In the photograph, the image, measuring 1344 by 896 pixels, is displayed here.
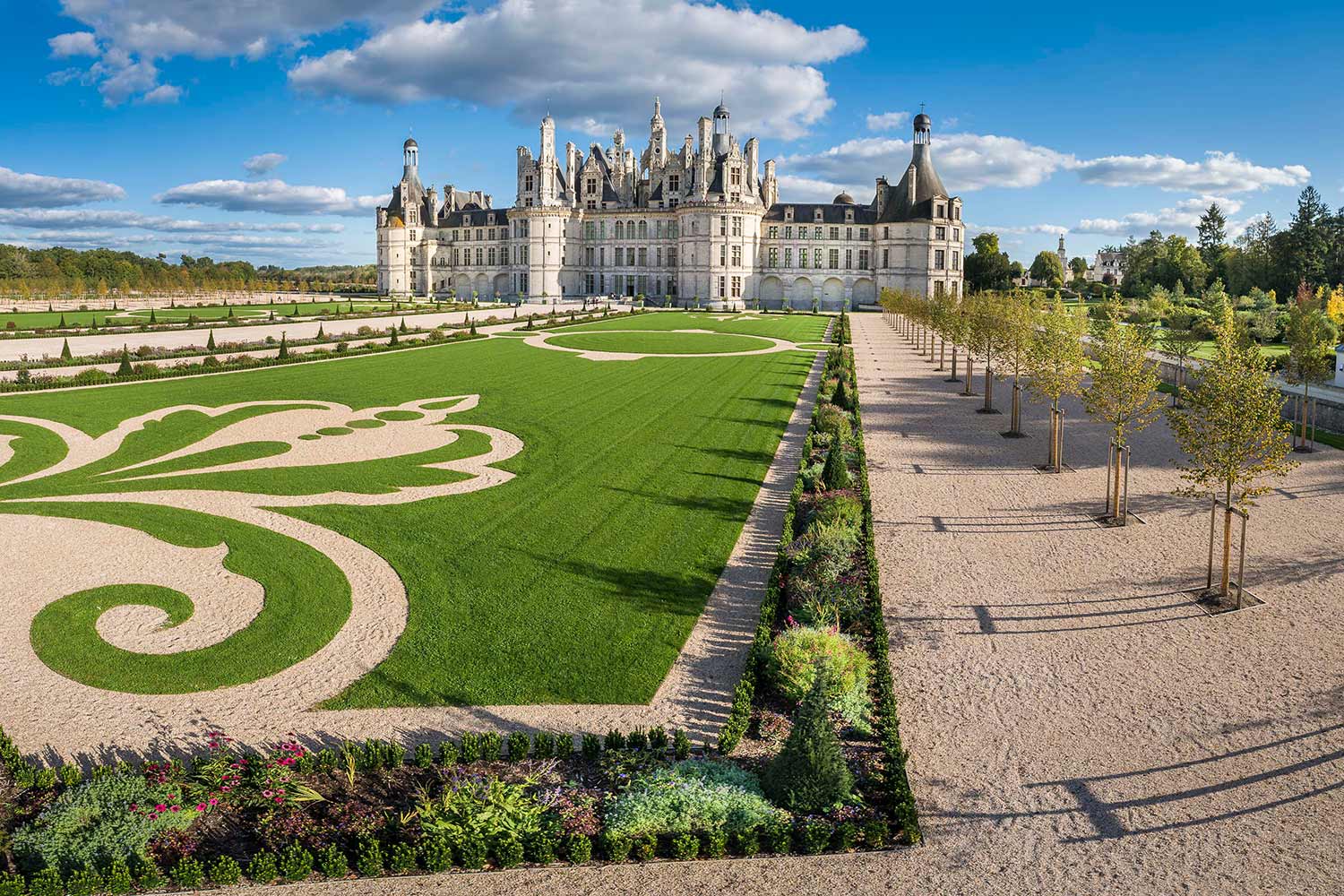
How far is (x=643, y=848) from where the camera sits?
7422mm

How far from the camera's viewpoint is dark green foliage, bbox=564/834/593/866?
24.1 ft

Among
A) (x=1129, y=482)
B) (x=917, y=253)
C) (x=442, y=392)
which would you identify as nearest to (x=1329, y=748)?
(x=1129, y=482)

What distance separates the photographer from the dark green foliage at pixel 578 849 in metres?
7.34

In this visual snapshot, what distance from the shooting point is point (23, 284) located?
3467 inches

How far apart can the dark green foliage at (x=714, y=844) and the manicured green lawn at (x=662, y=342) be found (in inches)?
1538

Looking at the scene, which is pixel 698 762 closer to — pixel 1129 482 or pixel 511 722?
pixel 511 722

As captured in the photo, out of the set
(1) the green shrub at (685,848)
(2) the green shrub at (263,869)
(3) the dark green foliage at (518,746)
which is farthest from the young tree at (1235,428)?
(2) the green shrub at (263,869)

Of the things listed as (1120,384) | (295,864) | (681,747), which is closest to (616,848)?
(681,747)

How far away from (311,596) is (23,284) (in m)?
96.2

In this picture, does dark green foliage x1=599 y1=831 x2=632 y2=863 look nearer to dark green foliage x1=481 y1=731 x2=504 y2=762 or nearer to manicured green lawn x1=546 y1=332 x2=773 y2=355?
dark green foliage x1=481 y1=731 x2=504 y2=762

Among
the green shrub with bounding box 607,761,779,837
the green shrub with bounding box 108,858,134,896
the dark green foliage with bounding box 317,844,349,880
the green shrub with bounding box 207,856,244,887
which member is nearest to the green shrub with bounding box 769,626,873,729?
the green shrub with bounding box 607,761,779,837

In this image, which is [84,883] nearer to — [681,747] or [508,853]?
[508,853]

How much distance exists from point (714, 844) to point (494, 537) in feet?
28.3

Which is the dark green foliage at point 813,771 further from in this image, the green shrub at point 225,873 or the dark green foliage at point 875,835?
the green shrub at point 225,873
